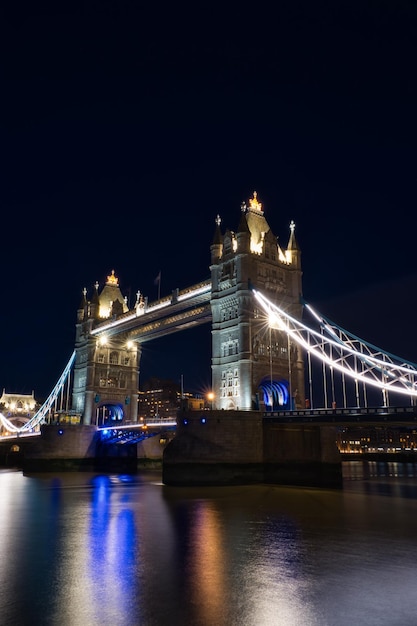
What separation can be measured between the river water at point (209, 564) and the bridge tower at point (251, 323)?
19783 millimetres

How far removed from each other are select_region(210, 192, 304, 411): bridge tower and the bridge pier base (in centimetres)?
433

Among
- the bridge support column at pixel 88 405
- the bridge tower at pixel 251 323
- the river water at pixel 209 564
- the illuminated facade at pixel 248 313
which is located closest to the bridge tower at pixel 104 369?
the bridge support column at pixel 88 405

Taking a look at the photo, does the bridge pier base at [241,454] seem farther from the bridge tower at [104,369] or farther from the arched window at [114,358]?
the arched window at [114,358]

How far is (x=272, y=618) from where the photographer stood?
10977 mm

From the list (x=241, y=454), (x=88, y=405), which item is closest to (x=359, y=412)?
(x=241, y=454)

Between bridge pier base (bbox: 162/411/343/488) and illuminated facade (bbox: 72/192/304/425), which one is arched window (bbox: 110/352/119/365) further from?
bridge pier base (bbox: 162/411/343/488)

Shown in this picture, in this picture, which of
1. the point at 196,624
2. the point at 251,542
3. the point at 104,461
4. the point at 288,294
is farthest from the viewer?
the point at 104,461

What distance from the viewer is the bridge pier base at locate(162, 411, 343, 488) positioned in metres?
41.1

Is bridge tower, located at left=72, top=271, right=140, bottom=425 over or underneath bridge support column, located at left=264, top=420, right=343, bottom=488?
over

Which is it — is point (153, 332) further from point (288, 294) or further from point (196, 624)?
point (196, 624)

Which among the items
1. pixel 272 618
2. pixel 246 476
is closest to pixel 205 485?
pixel 246 476

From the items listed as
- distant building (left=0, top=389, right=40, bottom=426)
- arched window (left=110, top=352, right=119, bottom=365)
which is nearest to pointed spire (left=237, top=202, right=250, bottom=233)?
arched window (left=110, top=352, right=119, bottom=365)

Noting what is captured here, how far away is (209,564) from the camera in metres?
15.6

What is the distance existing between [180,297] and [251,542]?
42516mm
